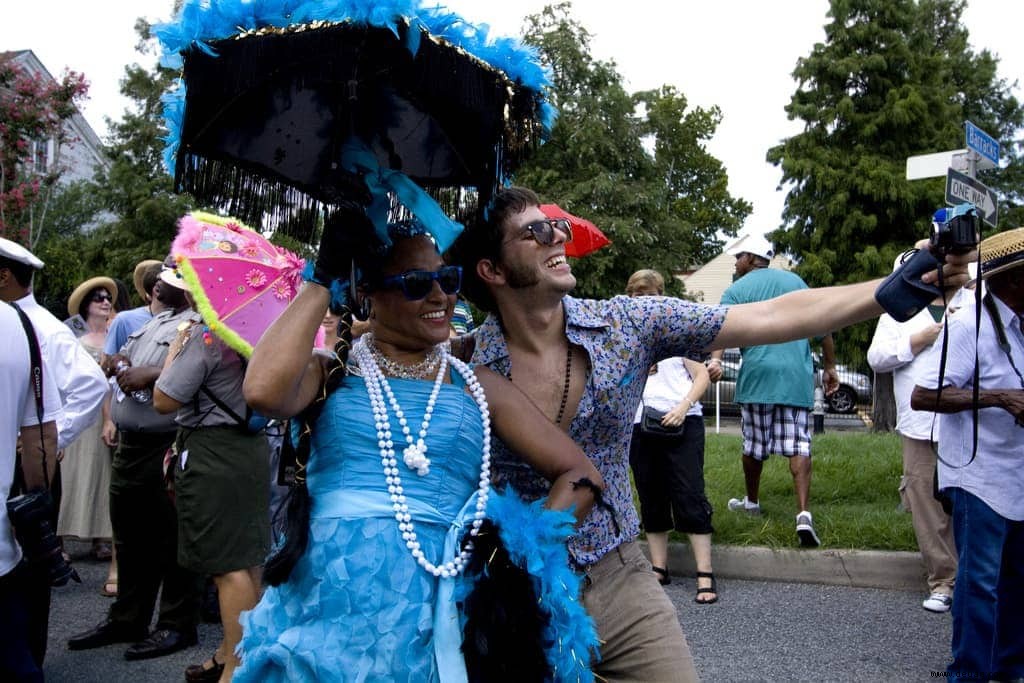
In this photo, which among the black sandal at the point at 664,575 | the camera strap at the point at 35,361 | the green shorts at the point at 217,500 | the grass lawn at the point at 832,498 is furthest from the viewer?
the grass lawn at the point at 832,498

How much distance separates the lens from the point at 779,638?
4984mm

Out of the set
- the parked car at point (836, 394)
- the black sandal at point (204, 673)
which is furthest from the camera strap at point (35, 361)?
the parked car at point (836, 394)

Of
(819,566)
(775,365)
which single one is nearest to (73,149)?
(775,365)

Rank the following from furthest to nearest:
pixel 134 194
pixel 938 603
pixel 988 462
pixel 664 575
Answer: pixel 134 194
pixel 664 575
pixel 938 603
pixel 988 462

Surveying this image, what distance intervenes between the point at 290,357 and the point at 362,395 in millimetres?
254

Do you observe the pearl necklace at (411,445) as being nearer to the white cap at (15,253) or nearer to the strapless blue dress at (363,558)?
the strapless blue dress at (363,558)

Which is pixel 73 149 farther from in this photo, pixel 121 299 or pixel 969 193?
pixel 969 193

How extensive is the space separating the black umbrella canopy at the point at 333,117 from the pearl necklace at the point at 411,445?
487mm

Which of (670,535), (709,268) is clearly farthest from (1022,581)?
(709,268)

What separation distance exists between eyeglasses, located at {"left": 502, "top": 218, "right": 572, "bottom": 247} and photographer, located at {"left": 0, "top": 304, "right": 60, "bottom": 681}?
79.3 inches

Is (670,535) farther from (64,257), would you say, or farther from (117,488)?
(64,257)

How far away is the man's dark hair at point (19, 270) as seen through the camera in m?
3.89

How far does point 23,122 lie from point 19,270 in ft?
56.0

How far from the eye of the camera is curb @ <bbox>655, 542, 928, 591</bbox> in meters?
5.80
